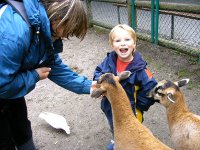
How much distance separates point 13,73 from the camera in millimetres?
1898

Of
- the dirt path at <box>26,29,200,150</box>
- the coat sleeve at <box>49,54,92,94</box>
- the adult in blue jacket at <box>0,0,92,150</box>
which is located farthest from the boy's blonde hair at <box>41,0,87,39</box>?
the dirt path at <box>26,29,200,150</box>

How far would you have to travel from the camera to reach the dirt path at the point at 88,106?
11.2ft

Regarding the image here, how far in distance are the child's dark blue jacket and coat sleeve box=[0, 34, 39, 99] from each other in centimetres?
82

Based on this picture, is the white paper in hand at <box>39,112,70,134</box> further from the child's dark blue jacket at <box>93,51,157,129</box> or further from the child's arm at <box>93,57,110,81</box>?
the child's arm at <box>93,57,110,81</box>

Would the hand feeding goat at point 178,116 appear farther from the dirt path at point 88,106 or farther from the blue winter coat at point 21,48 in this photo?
the blue winter coat at point 21,48

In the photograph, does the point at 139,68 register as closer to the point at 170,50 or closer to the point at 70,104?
the point at 70,104

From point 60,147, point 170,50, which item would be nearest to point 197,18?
point 170,50

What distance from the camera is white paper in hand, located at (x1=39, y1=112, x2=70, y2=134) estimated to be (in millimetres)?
3530

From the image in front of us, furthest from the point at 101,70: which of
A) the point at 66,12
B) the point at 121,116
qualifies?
the point at 66,12

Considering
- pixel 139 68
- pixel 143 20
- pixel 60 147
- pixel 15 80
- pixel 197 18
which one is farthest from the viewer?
pixel 143 20

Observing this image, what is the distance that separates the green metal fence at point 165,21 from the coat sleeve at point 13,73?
11.5ft

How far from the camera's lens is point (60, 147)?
335cm

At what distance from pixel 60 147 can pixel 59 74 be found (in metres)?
1.08

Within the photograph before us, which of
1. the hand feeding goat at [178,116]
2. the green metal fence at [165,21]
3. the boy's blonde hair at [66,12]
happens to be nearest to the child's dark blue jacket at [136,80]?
the hand feeding goat at [178,116]
